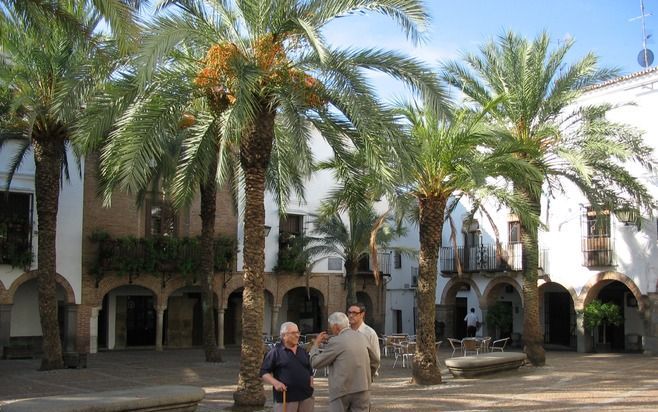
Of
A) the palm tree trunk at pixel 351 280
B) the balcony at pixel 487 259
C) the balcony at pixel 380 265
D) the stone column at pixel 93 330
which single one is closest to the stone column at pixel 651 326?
the balcony at pixel 487 259

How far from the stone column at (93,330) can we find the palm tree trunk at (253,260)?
14.1m

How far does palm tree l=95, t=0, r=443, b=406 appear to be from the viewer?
10992 mm

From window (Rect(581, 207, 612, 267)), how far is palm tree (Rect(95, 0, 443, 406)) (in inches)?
662

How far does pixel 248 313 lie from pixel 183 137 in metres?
8.59

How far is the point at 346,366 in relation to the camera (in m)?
7.07

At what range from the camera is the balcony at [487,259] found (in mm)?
29031

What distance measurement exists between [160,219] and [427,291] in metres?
13.6

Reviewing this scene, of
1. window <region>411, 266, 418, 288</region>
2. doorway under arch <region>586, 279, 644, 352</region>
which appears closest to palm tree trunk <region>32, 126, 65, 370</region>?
doorway under arch <region>586, 279, 644, 352</region>

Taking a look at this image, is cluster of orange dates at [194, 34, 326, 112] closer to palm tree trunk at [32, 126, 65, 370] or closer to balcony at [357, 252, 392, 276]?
palm tree trunk at [32, 126, 65, 370]

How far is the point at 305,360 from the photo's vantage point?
7.39 meters

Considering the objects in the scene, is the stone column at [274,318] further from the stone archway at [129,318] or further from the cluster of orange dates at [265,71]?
the cluster of orange dates at [265,71]

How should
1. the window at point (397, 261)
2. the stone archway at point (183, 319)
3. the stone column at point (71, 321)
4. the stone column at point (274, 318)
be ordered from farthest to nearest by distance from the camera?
the window at point (397, 261) < the stone column at point (274, 318) < the stone archway at point (183, 319) < the stone column at point (71, 321)

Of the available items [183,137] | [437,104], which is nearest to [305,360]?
[437,104]

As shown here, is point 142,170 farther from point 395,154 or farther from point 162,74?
point 395,154
